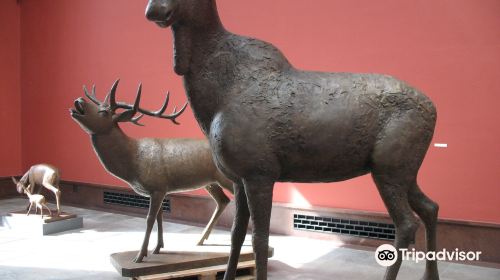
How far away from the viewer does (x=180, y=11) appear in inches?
66.1

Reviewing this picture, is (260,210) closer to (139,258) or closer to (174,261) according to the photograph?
(174,261)

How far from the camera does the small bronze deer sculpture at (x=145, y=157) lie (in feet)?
10.7

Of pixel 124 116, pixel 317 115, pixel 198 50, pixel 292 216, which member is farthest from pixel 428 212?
pixel 292 216

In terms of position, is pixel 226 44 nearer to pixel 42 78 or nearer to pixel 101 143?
pixel 101 143

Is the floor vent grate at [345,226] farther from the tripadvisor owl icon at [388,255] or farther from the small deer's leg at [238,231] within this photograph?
the small deer's leg at [238,231]

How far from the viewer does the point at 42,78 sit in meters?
7.63

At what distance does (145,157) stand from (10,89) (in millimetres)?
5602

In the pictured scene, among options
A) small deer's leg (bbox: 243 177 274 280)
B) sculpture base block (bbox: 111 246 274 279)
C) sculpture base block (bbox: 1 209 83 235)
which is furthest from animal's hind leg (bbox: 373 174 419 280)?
sculpture base block (bbox: 1 209 83 235)

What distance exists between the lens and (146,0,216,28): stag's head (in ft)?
5.36

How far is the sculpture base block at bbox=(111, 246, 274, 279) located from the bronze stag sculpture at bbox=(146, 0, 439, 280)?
169 cm

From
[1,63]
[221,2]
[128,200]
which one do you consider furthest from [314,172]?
[1,63]

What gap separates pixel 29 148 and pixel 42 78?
123 cm

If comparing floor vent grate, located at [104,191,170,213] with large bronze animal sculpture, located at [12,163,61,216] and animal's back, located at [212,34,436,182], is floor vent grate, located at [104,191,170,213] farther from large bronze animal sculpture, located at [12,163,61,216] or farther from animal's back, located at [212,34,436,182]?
animal's back, located at [212,34,436,182]

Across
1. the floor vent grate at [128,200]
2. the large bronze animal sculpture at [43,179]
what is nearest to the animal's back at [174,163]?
the large bronze animal sculpture at [43,179]
